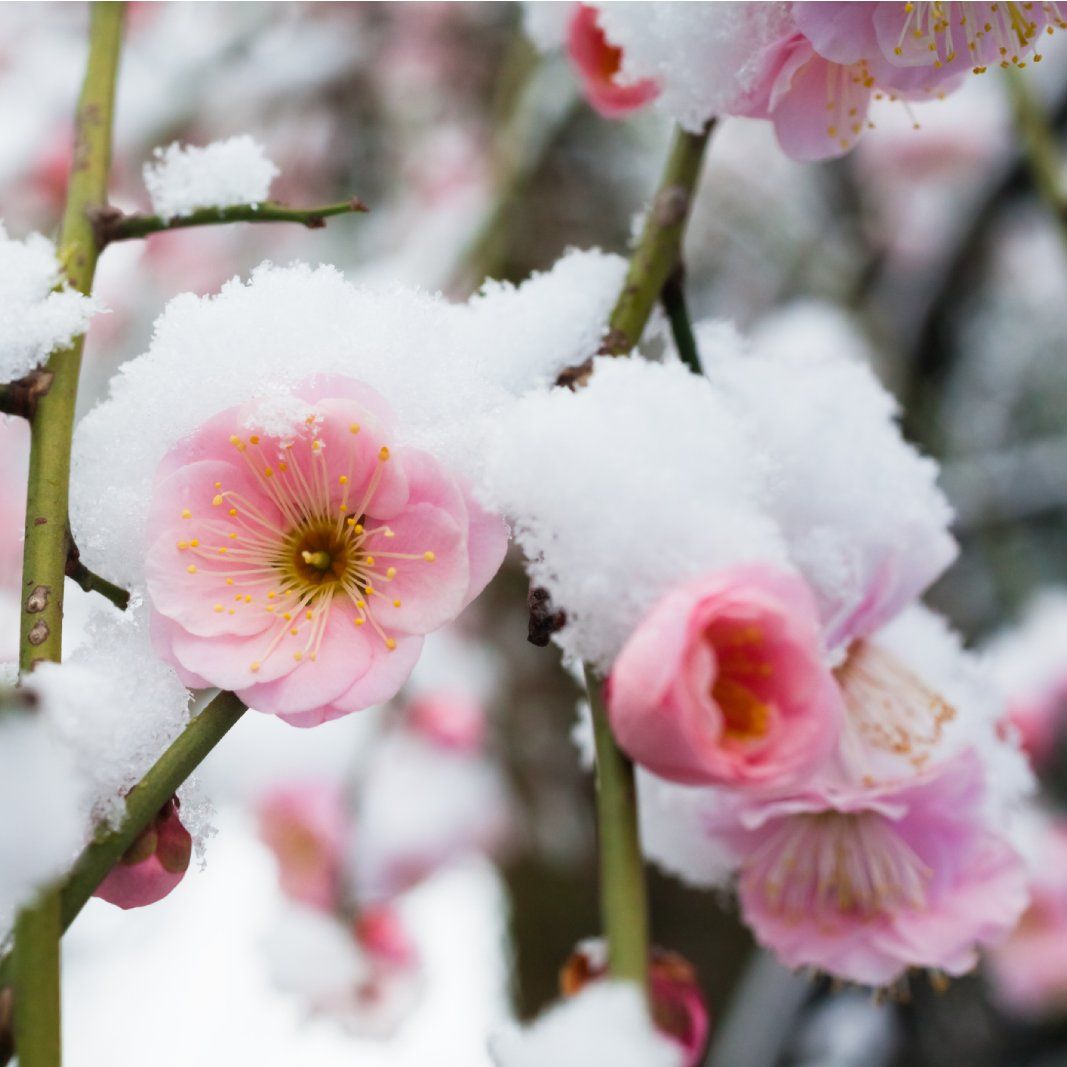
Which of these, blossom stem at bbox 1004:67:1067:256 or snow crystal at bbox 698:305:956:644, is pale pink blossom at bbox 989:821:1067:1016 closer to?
blossom stem at bbox 1004:67:1067:256

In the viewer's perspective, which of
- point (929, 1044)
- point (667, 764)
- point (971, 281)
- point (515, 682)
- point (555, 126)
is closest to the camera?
point (667, 764)

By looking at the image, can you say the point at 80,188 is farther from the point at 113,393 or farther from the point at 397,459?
the point at 397,459

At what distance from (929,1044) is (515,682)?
0.97 meters

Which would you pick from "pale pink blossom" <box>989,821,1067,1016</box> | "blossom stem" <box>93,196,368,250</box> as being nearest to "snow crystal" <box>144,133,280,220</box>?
"blossom stem" <box>93,196,368,250</box>

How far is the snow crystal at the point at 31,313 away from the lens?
0.47 meters

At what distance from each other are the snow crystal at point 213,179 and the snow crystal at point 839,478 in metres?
0.25

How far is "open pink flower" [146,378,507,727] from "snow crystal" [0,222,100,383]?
3.0 inches

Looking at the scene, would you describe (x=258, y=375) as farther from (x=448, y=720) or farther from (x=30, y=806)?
(x=448, y=720)

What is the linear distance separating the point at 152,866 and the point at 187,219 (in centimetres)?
31

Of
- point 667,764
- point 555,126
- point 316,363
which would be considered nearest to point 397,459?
point 316,363

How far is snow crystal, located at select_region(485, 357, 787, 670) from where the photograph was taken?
402mm

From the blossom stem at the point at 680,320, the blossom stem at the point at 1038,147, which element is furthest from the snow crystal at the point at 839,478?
the blossom stem at the point at 1038,147

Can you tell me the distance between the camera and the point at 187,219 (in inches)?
21.8

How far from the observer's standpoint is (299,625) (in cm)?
45
